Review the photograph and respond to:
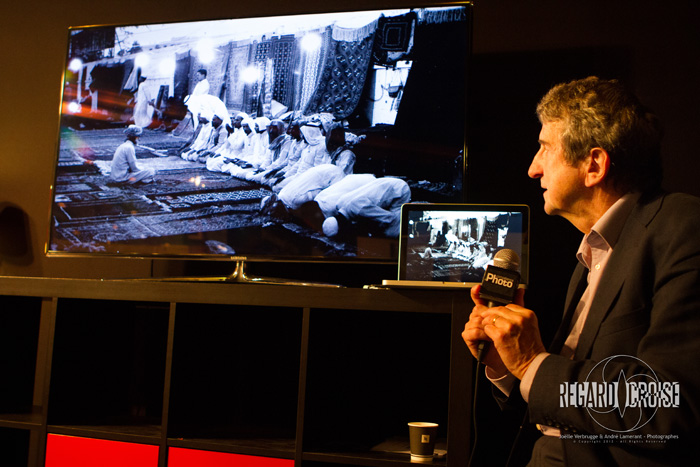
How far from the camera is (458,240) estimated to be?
1897 mm

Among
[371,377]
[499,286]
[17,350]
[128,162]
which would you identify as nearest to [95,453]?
[17,350]

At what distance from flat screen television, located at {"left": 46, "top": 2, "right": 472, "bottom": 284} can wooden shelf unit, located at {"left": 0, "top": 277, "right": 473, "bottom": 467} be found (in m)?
0.27

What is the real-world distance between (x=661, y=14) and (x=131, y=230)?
2.14 meters

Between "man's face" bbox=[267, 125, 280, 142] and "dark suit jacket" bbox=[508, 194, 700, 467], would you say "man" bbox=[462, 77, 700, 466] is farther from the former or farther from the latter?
"man's face" bbox=[267, 125, 280, 142]

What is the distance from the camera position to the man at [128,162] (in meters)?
2.39

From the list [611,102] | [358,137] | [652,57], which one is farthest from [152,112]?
[652,57]

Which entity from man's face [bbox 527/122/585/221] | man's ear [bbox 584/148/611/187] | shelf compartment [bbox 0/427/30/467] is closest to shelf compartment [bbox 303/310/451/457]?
man's face [bbox 527/122/585/221]

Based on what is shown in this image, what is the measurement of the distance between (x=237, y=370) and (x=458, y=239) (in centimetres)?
103

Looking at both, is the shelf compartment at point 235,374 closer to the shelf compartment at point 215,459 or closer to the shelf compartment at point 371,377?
the shelf compartment at point 215,459

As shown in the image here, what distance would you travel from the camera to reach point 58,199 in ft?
8.05

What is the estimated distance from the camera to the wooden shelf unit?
1.86 metres

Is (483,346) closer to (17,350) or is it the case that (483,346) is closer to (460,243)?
(460,243)

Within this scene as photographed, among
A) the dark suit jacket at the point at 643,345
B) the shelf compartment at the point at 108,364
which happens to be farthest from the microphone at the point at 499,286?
the shelf compartment at the point at 108,364

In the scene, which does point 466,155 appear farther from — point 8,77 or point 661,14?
point 8,77
